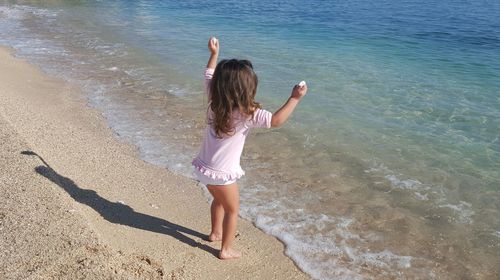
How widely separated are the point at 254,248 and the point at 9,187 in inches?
87.1

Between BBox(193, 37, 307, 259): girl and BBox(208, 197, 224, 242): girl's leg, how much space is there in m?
0.08

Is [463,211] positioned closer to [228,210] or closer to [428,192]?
[428,192]

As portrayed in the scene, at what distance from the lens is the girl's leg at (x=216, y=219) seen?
4.30 metres

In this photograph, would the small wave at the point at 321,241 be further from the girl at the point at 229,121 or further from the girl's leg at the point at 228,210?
the girl at the point at 229,121

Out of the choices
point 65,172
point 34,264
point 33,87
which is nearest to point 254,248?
point 34,264

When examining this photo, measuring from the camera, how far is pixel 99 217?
4645 mm

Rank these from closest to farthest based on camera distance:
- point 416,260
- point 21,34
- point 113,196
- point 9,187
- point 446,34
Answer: point 9,187 < point 416,260 < point 113,196 < point 21,34 < point 446,34

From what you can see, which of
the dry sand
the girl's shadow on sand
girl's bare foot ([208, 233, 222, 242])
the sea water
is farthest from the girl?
the sea water

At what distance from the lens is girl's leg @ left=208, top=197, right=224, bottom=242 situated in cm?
430

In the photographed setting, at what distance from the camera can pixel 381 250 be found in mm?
4773

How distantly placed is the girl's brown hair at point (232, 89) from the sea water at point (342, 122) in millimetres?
1710

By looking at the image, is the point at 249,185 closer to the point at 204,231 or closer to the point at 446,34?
the point at 204,231

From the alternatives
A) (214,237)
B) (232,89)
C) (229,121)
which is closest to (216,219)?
(214,237)

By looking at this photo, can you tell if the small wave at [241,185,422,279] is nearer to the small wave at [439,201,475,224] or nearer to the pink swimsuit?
the small wave at [439,201,475,224]
